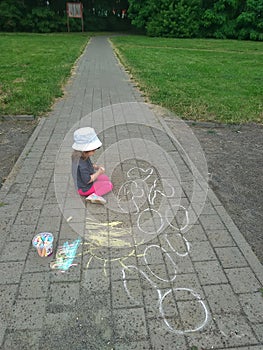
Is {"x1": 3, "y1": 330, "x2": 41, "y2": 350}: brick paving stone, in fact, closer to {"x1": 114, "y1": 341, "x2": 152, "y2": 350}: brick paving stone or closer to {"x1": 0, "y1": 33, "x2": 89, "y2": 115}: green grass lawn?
{"x1": 114, "y1": 341, "x2": 152, "y2": 350}: brick paving stone

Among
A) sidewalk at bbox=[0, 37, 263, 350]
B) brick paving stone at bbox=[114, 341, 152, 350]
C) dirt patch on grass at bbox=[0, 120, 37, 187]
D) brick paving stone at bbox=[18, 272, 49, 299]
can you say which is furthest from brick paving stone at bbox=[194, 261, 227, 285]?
dirt patch on grass at bbox=[0, 120, 37, 187]

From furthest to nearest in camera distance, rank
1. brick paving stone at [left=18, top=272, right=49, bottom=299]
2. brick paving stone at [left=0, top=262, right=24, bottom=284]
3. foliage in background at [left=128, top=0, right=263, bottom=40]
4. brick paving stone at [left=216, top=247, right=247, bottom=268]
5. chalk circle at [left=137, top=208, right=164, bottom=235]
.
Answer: foliage in background at [left=128, top=0, right=263, bottom=40]
chalk circle at [left=137, top=208, right=164, bottom=235]
brick paving stone at [left=216, top=247, right=247, bottom=268]
brick paving stone at [left=0, top=262, right=24, bottom=284]
brick paving stone at [left=18, top=272, right=49, bottom=299]

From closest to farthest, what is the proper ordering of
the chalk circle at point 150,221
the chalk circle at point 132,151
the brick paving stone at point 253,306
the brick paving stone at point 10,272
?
1. the brick paving stone at point 253,306
2. the brick paving stone at point 10,272
3. the chalk circle at point 150,221
4. the chalk circle at point 132,151

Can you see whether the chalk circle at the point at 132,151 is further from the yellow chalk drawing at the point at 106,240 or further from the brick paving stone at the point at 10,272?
the brick paving stone at the point at 10,272

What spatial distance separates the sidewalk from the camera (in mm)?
2018

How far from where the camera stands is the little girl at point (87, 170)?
3.26 meters

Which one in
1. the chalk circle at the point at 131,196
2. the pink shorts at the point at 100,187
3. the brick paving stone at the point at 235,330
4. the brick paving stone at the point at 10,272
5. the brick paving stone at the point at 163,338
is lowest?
the brick paving stone at the point at 10,272

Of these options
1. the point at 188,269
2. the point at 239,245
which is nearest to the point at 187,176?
the point at 239,245

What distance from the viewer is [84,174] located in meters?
3.37

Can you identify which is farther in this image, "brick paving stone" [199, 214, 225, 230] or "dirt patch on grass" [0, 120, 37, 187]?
"dirt patch on grass" [0, 120, 37, 187]

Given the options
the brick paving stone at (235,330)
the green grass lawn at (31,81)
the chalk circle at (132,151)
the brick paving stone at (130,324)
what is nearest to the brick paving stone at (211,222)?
the chalk circle at (132,151)

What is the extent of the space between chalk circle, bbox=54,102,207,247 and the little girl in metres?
0.11

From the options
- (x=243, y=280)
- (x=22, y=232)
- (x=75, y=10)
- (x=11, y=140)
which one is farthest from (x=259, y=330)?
(x=75, y=10)

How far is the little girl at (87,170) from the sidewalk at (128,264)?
111mm
